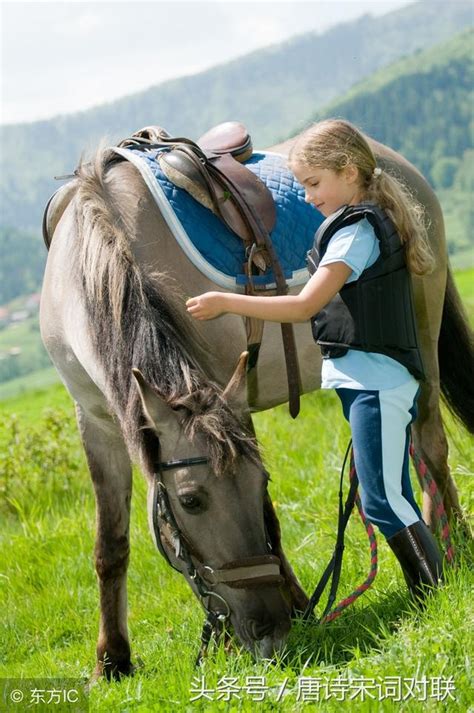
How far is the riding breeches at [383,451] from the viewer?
2.99 metres

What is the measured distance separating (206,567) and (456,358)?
7.81 ft

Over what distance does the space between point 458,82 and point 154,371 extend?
134m

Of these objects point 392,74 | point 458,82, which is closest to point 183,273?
point 458,82

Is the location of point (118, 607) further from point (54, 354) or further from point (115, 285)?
point (115, 285)

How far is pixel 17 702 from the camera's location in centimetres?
333

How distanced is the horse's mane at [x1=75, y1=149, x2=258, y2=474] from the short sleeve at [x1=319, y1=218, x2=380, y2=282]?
585 mm

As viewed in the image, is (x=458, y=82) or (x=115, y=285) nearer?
(x=115, y=285)

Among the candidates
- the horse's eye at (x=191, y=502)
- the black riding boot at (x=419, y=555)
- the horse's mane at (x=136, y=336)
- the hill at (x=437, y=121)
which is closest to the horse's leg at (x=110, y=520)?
the horse's mane at (x=136, y=336)

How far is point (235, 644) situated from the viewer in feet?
9.37

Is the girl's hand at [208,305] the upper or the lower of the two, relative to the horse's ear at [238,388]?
upper

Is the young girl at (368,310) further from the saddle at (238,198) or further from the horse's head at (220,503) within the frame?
the saddle at (238,198)

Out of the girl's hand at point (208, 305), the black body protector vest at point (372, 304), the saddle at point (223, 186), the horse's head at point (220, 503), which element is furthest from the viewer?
the saddle at point (223, 186)

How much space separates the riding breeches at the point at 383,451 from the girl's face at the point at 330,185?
673 mm

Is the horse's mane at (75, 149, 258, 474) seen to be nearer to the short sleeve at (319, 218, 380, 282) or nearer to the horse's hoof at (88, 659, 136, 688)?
the short sleeve at (319, 218, 380, 282)
